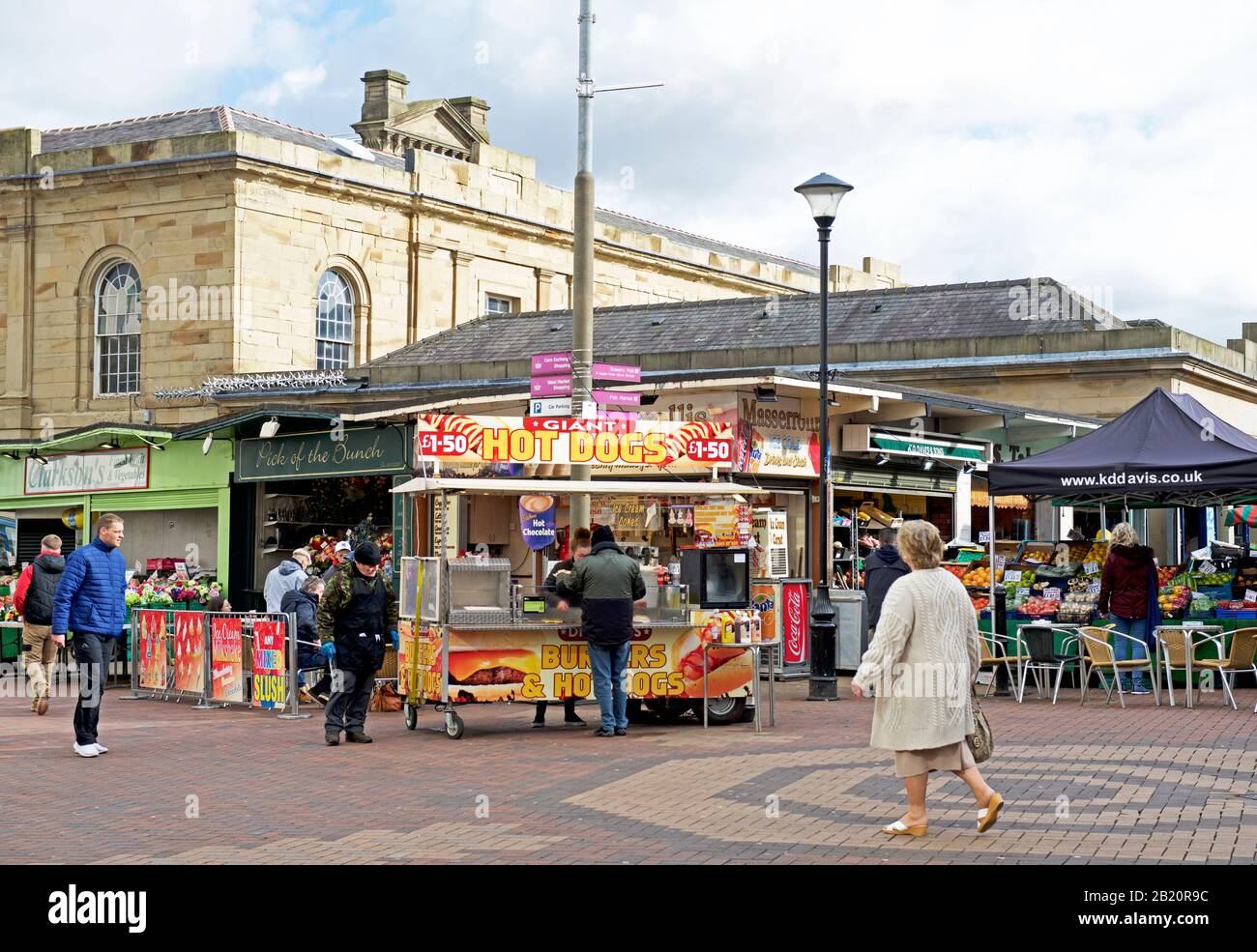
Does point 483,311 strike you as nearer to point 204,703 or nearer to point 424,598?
point 204,703

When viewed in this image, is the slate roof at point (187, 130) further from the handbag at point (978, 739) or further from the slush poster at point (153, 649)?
the handbag at point (978, 739)

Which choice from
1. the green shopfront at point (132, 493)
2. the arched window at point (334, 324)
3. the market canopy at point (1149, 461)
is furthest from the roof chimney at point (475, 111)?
the market canopy at point (1149, 461)

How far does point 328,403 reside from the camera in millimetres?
34125

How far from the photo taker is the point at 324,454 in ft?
74.9

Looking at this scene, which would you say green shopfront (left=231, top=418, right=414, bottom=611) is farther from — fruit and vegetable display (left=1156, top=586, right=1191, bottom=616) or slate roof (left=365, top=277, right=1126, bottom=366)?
fruit and vegetable display (left=1156, top=586, right=1191, bottom=616)

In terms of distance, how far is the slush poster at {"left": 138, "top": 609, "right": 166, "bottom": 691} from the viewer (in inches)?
757

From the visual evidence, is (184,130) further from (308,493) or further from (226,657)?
(226,657)

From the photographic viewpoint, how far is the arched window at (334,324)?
40.6 meters

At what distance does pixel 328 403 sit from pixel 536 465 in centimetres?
1596

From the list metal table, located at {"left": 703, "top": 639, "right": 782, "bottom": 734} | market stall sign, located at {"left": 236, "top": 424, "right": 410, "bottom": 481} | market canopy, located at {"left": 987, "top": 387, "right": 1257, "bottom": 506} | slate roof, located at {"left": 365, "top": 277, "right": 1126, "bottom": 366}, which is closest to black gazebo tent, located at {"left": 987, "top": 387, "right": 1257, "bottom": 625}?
market canopy, located at {"left": 987, "top": 387, "right": 1257, "bottom": 506}

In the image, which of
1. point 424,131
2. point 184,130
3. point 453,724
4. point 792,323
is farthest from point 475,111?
point 453,724

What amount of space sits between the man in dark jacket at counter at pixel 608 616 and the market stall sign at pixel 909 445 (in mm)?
8581

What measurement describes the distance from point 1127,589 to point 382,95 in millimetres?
37943

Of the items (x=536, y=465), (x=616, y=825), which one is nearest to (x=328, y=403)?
(x=536, y=465)
